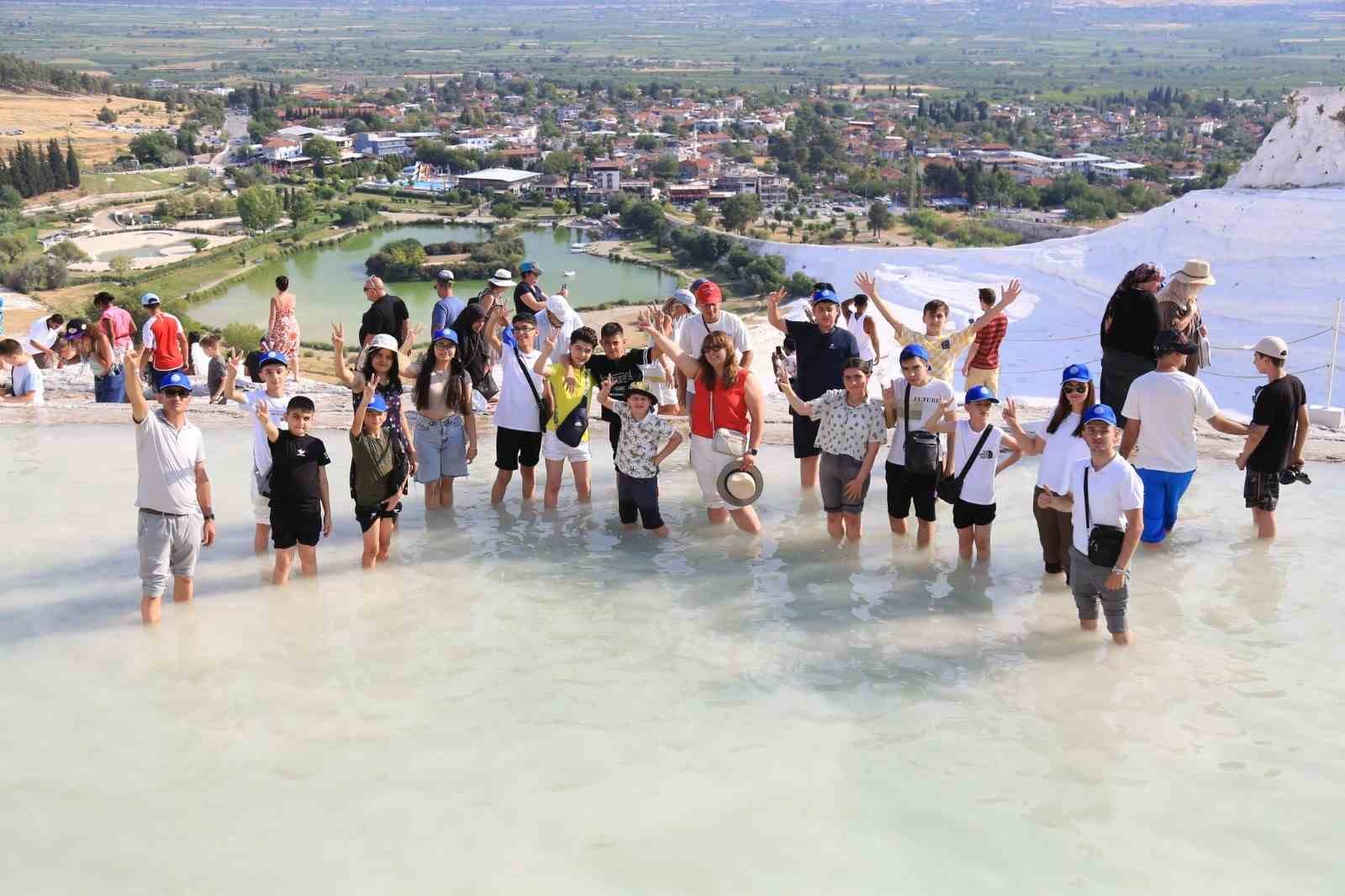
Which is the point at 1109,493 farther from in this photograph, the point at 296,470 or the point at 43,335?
the point at 43,335

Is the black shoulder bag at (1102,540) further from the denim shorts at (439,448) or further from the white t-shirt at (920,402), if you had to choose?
the denim shorts at (439,448)

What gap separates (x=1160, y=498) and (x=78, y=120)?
423 feet

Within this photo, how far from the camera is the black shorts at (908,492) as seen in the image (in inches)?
269

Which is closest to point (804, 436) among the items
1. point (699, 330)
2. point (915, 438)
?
point (699, 330)

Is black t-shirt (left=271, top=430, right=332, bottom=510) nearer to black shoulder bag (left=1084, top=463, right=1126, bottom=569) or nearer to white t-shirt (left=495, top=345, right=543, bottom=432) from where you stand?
white t-shirt (left=495, top=345, right=543, bottom=432)

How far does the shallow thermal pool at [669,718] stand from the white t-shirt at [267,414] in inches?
27.6

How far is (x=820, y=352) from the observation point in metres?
7.22

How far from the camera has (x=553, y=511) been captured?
7.66m

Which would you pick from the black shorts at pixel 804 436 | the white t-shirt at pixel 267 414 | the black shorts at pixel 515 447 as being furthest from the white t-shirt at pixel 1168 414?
the white t-shirt at pixel 267 414

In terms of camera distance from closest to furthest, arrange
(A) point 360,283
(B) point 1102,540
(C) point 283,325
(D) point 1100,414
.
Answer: (D) point 1100,414 → (B) point 1102,540 → (C) point 283,325 → (A) point 360,283

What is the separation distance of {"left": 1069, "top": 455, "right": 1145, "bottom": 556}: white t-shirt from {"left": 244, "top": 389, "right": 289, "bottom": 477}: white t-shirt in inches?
148

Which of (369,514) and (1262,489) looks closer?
(369,514)

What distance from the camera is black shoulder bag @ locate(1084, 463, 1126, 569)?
5480 millimetres

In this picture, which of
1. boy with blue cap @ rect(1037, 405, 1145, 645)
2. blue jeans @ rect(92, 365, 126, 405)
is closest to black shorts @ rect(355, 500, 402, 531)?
boy with blue cap @ rect(1037, 405, 1145, 645)
